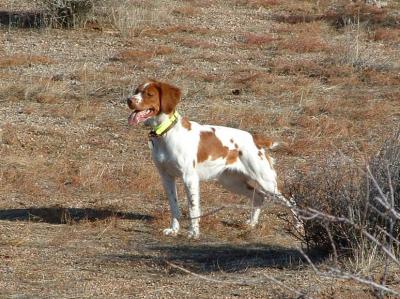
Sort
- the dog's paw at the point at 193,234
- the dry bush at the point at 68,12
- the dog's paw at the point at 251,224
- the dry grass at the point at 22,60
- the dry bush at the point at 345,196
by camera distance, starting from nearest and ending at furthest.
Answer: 1. the dry bush at the point at 345,196
2. the dog's paw at the point at 193,234
3. the dog's paw at the point at 251,224
4. the dry grass at the point at 22,60
5. the dry bush at the point at 68,12

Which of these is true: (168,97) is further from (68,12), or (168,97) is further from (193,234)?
(68,12)

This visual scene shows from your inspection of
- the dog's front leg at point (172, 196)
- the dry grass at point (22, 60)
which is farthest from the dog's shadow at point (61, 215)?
the dry grass at point (22, 60)

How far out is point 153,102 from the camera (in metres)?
8.88

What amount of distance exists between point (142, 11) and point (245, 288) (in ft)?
47.3

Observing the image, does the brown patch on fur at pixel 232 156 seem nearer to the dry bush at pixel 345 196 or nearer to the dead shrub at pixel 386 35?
the dry bush at pixel 345 196

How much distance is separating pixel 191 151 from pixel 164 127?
12.1 inches

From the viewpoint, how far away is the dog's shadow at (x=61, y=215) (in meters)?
9.36

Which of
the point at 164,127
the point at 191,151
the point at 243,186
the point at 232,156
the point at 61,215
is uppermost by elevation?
the point at 164,127

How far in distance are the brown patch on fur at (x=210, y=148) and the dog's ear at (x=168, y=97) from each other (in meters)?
0.37

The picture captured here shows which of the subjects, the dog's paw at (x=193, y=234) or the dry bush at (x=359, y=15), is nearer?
the dog's paw at (x=193, y=234)


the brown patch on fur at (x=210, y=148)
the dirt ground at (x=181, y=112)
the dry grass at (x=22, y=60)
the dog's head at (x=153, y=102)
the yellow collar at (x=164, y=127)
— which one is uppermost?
the dog's head at (x=153, y=102)

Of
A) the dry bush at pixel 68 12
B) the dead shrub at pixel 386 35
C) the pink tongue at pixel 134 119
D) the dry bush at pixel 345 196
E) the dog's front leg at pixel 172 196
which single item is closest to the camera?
the dry bush at pixel 345 196

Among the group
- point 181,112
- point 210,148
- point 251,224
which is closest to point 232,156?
point 210,148

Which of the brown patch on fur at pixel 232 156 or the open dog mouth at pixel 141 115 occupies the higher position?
the open dog mouth at pixel 141 115
